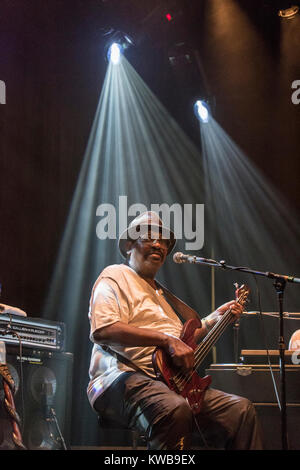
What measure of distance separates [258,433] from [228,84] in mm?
4400

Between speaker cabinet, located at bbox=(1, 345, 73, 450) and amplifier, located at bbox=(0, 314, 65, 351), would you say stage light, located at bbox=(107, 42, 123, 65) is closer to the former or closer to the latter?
amplifier, located at bbox=(0, 314, 65, 351)

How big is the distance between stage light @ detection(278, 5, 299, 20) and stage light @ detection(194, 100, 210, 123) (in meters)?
1.30

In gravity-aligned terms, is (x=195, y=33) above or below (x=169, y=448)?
above

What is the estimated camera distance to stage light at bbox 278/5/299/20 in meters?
5.73

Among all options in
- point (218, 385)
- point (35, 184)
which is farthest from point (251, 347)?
point (35, 184)

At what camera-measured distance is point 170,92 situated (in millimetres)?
6367

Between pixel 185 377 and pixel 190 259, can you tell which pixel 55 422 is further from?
pixel 190 259

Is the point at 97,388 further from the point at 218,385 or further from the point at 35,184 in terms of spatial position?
the point at 35,184

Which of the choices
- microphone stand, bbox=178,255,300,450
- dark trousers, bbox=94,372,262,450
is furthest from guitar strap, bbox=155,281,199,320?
dark trousers, bbox=94,372,262,450

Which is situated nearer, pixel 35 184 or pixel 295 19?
pixel 35 184

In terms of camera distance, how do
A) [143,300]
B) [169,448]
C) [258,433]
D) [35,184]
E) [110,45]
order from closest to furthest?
[169,448], [258,433], [143,300], [35,184], [110,45]

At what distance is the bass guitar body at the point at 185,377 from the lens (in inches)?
107

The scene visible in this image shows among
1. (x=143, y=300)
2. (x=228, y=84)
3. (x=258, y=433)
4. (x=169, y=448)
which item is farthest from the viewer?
(x=228, y=84)

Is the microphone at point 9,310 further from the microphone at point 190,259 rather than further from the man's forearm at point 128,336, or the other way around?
the microphone at point 190,259
